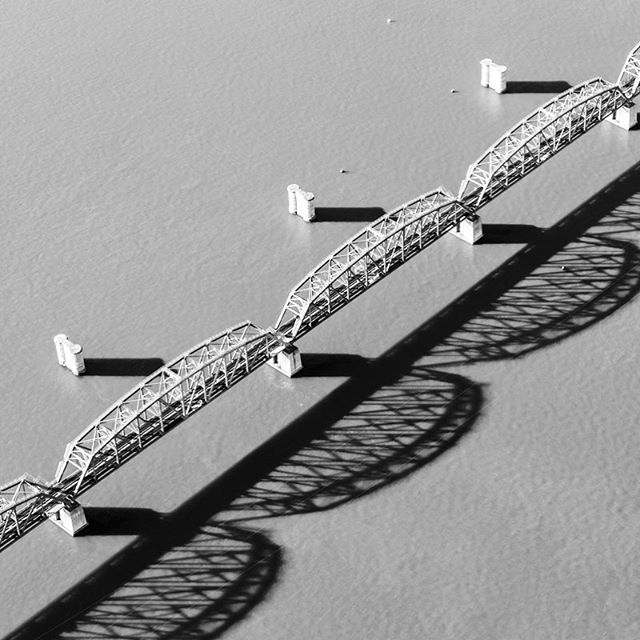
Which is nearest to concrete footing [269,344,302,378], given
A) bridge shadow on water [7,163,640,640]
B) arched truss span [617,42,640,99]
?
bridge shadow on water [7,163,640,640]

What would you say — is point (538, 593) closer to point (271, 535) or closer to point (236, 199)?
point (271, 535)

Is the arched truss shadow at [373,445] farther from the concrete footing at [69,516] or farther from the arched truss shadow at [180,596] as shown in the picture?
the concrete footing at [69,516]

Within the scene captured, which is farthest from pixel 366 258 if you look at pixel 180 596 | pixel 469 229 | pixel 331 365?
pixel 180 596

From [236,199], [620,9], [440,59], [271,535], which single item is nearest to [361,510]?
[271,535]

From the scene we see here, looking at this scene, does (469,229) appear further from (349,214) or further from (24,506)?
(24,506)

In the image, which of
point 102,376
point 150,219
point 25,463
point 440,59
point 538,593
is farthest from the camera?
point 440,59

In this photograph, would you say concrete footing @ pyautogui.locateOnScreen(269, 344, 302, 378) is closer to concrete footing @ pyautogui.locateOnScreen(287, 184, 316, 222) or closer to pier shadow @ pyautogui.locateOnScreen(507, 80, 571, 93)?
concrete footing @ pyautogui.locateOnScreen(287, 184, 316, 222)
